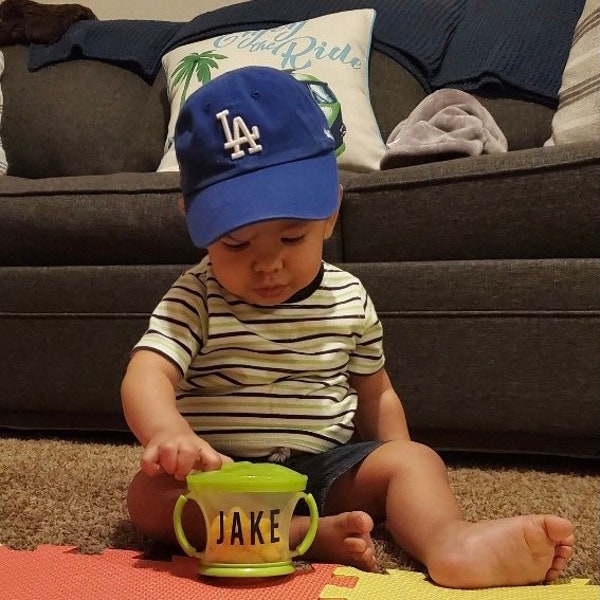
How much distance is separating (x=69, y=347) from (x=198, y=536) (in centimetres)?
66

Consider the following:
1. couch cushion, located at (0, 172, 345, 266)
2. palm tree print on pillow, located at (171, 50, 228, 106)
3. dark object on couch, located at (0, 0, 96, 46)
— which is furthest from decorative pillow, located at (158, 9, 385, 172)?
dark object on couch, located at (0, 0, 96, 46)

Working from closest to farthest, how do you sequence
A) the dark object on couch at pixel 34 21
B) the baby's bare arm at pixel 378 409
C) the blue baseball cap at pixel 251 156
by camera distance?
1. the blue baseball cap at pixel 251 156
2. the baby's bare arm at pixel 378 409
3. the dark object on couch at pixel 34 21

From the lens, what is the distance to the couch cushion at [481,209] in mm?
1060

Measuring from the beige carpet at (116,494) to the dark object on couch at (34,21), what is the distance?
1.36 meters

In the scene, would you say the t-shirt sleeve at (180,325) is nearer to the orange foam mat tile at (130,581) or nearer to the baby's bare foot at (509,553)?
the orange foam mat tile at (130,581)

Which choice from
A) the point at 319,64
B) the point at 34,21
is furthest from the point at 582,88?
the point at 34,21

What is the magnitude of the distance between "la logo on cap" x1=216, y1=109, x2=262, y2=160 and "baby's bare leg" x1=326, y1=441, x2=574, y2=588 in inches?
13.4

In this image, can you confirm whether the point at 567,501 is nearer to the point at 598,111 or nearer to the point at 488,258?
the point at 488,258

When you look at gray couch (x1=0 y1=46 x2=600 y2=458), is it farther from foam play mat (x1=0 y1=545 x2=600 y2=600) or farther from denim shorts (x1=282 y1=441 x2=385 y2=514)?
foam play mat (x1=0 y1=545 x2=600 y2=600)

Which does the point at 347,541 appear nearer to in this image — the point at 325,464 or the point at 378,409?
the point at 325,464

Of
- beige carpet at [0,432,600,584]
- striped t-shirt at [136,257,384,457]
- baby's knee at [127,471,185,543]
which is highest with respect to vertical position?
striped t-shirt at [136,257,384,457]

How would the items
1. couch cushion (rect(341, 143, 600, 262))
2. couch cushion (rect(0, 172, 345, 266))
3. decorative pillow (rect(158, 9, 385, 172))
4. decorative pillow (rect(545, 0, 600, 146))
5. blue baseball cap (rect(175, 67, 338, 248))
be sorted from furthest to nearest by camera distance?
decorative pillow (rect(158, 9, 385, 172)) → decorative pillow (rect(545, 0, 600, 146)) → couch cushion (rect(0, 172, 345, 266)) → couch cushion (rect(341, 143, 600, 262)) → blue baseball cap (rect(175, 67, 338, 248))

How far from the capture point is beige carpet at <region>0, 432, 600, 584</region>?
31.8 inches

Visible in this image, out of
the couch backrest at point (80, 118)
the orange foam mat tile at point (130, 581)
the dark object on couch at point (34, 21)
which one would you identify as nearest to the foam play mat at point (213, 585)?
the orange foam mat tile at point (130, 581)
